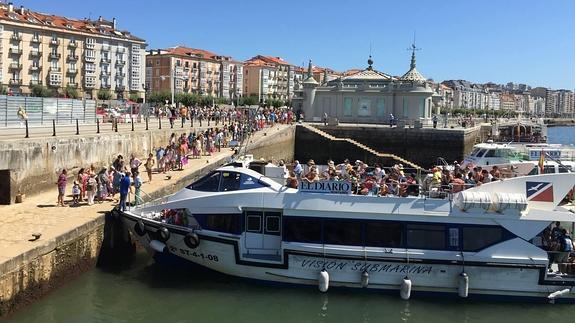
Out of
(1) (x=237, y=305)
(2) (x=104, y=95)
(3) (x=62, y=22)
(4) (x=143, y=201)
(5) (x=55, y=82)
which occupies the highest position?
(3) (x=62, y=22)

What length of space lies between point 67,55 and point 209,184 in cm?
8589

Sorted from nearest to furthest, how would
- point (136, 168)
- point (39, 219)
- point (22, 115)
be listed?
1. point (39, 219)
2. point (136, 168)
3. point (22, 115)

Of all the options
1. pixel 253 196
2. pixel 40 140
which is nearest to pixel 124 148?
pixel 40 140

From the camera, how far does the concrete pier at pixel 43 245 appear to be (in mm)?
11791

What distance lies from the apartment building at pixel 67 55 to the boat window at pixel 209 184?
75796 mm

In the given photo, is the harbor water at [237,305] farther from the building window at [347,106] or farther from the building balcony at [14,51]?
the building balcony at [14,51]

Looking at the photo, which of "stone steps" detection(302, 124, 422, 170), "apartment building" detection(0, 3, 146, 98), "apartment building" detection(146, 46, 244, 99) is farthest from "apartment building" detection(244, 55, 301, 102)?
"stone steps" detection(302, 124, 422, 170)

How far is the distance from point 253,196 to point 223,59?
121525 mm

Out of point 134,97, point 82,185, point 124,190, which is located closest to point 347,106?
point 82,185

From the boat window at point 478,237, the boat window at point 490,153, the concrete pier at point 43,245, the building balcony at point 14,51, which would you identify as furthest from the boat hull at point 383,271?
the building balcony at point 14,51

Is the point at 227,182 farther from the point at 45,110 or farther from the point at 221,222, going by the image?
the point at 45,110

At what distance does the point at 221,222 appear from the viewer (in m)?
14.5

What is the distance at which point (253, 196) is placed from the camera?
14273 mm

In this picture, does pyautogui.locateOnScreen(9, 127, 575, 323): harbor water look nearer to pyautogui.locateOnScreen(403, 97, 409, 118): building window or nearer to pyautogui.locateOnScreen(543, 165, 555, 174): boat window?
pyautogui.locateOnScreen(543, 165, 555, 174): boat window
